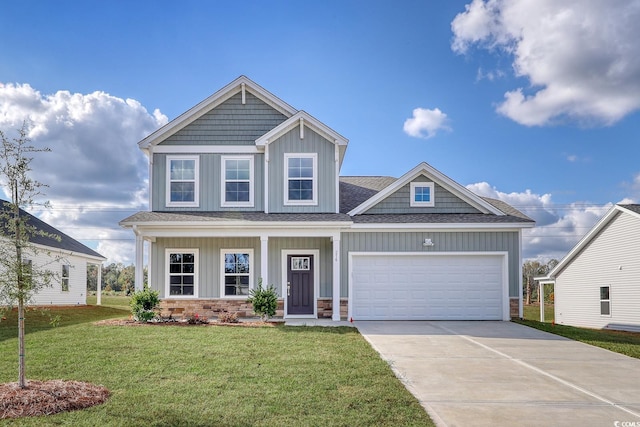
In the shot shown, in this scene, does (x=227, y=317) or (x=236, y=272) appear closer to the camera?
(x=227, y=317)

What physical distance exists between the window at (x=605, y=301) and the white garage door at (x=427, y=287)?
903 cm

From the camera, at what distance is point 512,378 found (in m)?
7.36

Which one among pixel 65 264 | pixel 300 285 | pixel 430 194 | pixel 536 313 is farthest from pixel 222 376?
pixel 536 313

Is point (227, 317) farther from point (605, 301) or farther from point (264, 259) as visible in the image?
point (605, 301)

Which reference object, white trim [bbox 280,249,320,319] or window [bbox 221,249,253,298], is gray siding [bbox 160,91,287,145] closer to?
window [bbox 221,249,253,298]

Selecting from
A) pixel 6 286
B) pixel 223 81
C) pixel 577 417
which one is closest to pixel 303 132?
pixel 223 81

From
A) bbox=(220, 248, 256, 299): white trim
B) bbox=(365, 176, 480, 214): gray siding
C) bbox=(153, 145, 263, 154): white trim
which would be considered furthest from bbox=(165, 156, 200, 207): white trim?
bbox=(365, 176, 480, 214): gray siding

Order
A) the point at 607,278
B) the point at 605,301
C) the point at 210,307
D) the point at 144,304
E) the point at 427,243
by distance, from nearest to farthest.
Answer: the point at 144,304 → the point at 427,243 → the point at 210,307 → the point at 607,278 → the point at 605,301

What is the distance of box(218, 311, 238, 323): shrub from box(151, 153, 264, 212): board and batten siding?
351 centimetres

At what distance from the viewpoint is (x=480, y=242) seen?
49.4ft

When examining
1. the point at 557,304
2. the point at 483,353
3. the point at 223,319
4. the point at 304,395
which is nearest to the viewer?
the point at 304,395

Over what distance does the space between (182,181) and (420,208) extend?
8285mm

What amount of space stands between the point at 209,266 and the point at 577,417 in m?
12.1

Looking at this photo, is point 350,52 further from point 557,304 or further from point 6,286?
point 557,304
